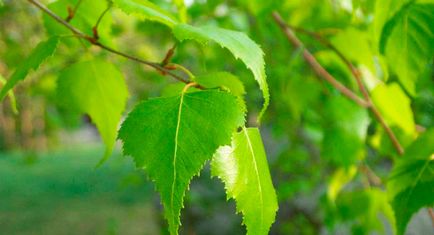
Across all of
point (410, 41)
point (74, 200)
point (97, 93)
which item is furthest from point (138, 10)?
point (74, 200)

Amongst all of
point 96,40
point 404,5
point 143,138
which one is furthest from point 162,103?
point 404,5

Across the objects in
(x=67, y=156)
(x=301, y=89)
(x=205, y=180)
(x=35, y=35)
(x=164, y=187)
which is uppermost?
(x=67, y=156)

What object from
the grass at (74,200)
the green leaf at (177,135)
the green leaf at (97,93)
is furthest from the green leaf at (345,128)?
the grass at (74,200)

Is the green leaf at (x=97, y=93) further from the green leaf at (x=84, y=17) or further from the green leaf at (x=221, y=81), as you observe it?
the green leaf at (x=221, y=81)

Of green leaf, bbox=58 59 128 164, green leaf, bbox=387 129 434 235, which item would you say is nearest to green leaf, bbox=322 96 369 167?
green leaf, bbox=387 129 434 235

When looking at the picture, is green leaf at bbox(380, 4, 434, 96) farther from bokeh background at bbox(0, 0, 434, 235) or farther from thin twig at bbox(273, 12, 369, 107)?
thin twig at bbox(273, 12, 369, 107)

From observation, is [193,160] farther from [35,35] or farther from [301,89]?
[35,35]
